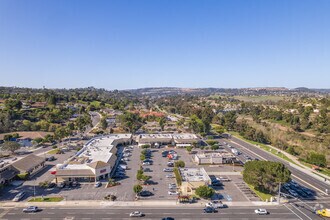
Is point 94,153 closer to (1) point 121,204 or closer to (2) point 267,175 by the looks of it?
(1) point 121,204

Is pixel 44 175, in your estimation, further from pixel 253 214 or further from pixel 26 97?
pixel 26 97

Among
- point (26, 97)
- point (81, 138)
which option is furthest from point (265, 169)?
point (26, 97)

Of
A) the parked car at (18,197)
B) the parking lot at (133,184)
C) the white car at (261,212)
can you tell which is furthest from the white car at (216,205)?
the parked car at (18,197)

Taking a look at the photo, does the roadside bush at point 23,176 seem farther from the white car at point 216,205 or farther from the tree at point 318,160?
the tree at point 318,160

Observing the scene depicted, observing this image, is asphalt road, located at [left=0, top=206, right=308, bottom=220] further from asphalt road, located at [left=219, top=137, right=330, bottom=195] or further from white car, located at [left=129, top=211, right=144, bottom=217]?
asphalt road, located at [left=219, top=137, right=330, bottom=195]

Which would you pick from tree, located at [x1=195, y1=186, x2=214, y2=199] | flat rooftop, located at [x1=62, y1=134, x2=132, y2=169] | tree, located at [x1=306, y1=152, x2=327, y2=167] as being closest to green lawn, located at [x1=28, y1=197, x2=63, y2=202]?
flat rooftop, located at [x1=62, y1=134, x2=132, y2=169]

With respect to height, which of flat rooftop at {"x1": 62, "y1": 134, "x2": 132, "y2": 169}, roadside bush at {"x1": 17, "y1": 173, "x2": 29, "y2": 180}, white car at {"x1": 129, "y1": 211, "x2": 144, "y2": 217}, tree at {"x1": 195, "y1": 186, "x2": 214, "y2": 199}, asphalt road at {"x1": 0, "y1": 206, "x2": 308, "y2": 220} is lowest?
asphalt road at {"x1": 0, "y1": 206, "x2": 308, "y2": 220}
